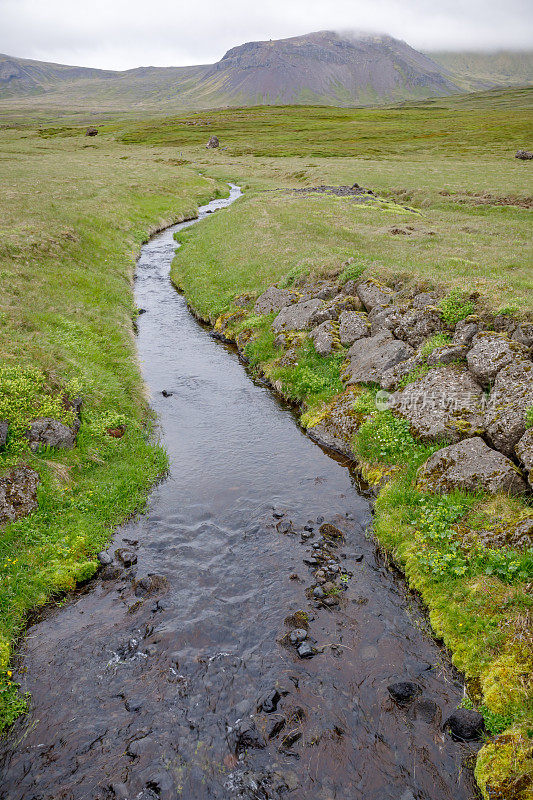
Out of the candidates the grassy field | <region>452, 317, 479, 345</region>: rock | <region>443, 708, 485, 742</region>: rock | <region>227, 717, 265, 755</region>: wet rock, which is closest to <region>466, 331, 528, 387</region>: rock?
<region>452, 317, 479, 345</region>: rock

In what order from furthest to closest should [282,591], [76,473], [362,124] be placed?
[362,124] → [76,473] → [282,591]

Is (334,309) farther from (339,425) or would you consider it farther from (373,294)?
(339,425)

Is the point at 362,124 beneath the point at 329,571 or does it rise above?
above

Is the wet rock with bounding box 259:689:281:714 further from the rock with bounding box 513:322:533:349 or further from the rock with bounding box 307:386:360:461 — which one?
the rock with bounding box 513:322:533:349

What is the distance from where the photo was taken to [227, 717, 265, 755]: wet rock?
9.98 meters

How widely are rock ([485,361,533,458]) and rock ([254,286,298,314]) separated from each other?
1721 centimetres

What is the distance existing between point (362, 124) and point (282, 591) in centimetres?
19587

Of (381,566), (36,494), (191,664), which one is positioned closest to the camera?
(191,664)

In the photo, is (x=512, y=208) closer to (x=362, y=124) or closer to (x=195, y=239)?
(x=195, y=239)

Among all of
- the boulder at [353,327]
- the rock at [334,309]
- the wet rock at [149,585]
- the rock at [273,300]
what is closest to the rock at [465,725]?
the wet rock at [149,585]

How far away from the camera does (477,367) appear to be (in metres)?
19.5

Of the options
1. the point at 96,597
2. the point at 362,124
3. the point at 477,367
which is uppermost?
the point at 362,124

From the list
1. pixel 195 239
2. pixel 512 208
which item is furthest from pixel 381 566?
pixel 512 208

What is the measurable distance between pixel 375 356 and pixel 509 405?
8.04 meters
